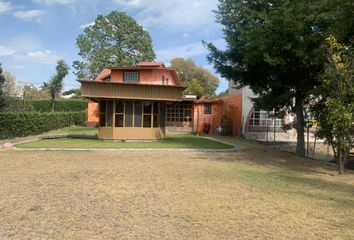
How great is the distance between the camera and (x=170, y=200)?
23.5 feet

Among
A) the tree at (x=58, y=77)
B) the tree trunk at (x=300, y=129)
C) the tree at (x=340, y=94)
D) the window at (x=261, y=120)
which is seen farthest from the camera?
the tree at (x=58, y=77)

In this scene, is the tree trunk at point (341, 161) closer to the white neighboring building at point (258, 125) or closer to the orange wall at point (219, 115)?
the white neighboring building at point (258, 125)

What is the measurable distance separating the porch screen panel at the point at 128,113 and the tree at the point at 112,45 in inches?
1205

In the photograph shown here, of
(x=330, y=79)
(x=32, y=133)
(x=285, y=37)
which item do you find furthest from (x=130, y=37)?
(x=330, y=79)

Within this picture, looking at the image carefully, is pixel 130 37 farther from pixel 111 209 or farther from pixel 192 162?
pixel 111 209

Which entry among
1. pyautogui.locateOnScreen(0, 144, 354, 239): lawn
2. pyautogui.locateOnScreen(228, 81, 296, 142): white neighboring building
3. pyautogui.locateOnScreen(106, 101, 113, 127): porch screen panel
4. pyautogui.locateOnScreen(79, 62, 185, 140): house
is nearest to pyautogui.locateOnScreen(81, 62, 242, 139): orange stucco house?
pyautogui.locateOnScreen(79, 62, 185, 140): house

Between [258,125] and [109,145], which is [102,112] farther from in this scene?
[258,125]

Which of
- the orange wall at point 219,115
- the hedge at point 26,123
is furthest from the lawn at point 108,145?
the orange wall at point 219,115

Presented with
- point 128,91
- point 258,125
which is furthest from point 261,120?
point 128,91

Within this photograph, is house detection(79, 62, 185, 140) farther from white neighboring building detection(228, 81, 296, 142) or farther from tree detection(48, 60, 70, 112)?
tree detection(48, 60, 70, 112)

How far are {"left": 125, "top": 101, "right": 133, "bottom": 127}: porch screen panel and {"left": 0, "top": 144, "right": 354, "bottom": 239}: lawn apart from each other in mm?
9399

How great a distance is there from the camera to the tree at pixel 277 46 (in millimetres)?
14016

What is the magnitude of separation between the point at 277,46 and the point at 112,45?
138 ft

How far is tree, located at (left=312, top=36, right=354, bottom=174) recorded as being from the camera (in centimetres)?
1104
